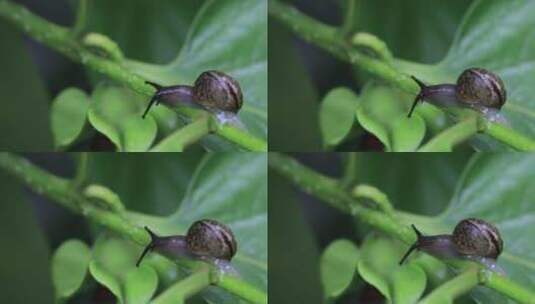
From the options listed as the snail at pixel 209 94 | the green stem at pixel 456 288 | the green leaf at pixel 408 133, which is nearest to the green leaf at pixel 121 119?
the snail at pixel 209 94

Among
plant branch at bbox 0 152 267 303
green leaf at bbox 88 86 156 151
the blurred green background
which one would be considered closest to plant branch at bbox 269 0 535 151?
the blurred green background

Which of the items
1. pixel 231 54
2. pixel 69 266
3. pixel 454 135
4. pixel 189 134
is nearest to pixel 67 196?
pixel 69 266

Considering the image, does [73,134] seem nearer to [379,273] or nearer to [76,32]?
[76,32]

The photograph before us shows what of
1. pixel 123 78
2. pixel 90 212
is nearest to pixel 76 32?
pixel 123 78

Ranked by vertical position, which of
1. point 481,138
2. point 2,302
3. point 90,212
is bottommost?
point 2,302

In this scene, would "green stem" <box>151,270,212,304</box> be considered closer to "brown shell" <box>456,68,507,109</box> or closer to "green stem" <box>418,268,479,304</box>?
"green stem" <box>418,268,479,304</box>

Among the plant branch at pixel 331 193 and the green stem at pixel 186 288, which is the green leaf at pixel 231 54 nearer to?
the plant branch at pixel 331 193

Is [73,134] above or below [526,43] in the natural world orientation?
below
